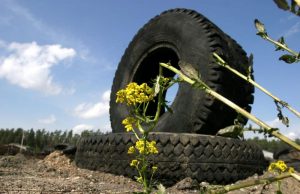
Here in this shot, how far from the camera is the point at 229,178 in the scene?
3441 mm

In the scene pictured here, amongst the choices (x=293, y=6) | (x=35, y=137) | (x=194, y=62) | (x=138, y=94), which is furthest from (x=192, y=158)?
(x=35, y=137)

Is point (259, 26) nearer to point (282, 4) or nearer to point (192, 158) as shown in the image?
point (282, 4)

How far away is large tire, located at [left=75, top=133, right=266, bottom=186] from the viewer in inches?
129

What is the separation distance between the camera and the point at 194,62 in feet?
13.2

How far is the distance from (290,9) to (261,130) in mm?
324

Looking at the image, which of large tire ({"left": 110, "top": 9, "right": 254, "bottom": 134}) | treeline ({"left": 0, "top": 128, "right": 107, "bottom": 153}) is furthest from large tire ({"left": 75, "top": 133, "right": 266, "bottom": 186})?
treeline ({"left": 0, "top": 128, "right": 107, "bottom": 153})

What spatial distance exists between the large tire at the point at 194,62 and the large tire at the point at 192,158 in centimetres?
40

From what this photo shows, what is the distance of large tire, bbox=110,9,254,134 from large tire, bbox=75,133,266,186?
0.40 meters

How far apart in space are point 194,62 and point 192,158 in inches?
46.0

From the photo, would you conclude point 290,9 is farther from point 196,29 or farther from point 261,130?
point 196,29

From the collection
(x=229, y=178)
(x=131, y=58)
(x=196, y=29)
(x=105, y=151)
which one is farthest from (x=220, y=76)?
(x=131, y=58)

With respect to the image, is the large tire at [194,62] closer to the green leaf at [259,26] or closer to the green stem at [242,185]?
the green leaf at [259,26]

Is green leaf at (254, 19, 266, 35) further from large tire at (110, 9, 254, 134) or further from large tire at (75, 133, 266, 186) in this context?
large tire at (110, 9, 254, 134)

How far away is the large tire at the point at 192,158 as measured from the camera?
3289mm
